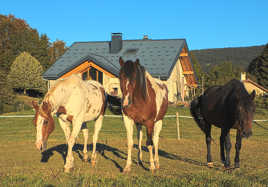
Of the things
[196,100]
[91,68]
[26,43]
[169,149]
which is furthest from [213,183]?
[26,43]

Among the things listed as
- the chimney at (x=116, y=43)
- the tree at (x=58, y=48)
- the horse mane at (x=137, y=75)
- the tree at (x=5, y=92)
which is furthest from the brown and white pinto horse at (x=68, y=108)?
the tree at (x=58, y=48)

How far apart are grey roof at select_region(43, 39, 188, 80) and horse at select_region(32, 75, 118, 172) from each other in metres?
25.2

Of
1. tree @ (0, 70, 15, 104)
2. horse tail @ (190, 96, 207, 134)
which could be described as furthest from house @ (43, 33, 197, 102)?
horse tail @ (190, 96, 207, 134)

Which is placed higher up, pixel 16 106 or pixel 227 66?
pixel 227 66

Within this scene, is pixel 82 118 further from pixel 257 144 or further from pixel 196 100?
pixel 257 144

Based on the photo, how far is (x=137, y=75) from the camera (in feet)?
25.5

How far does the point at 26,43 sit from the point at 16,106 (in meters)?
35.2

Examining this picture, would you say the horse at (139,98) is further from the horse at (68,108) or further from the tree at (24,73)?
the tree at (24,73)

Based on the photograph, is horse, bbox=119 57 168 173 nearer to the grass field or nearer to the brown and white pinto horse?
the grass field

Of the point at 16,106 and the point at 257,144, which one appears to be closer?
the point at 257,144

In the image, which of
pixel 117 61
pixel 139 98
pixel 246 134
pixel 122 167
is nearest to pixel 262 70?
pixel 117 61

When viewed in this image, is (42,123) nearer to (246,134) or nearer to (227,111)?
(227,111)

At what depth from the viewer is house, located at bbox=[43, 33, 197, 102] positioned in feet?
117

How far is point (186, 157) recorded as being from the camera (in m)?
11.4
